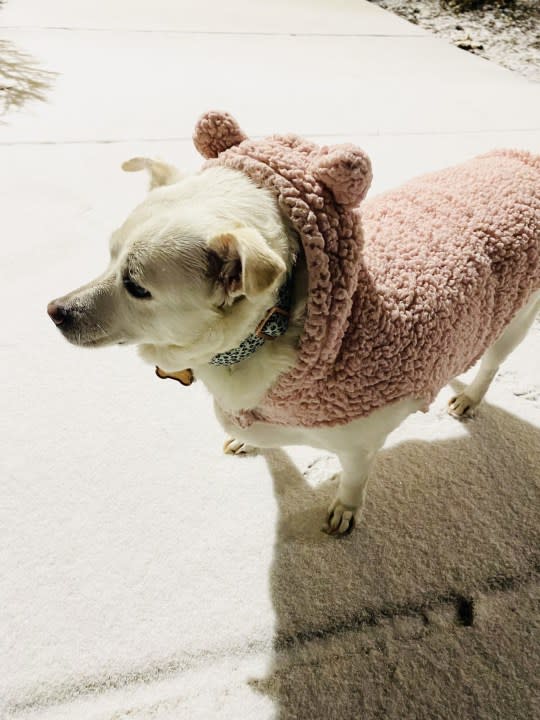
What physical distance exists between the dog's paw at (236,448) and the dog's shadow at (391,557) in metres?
0.04

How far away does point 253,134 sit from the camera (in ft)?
6.39

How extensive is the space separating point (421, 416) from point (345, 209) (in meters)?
0.70

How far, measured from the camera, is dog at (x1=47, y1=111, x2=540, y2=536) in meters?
0.57

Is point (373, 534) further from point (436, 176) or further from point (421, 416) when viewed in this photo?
point (436, 176)

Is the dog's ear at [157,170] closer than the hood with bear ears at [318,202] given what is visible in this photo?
No

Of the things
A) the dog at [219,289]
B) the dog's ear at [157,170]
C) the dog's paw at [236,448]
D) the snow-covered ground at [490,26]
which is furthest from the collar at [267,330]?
the snow-covered ground at [490,26]

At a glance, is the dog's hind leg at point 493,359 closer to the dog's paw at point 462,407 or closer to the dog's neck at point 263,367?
the dog's paw at point 462,407

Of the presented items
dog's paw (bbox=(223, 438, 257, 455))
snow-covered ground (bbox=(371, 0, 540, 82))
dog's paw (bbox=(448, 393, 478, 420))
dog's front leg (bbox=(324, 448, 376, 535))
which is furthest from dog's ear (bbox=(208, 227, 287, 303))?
snow-covered ground (bbox=(371, 0, 540, 82))

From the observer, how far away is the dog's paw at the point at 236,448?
1.04m

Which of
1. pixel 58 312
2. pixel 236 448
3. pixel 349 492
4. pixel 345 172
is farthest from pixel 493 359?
pixel 58 312

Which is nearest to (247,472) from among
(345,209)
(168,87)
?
(345,209)

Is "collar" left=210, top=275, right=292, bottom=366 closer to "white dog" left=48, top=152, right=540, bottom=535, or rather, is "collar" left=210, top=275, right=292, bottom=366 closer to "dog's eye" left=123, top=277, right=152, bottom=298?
"white dog" left=48, top=152, right=540, bottom=535

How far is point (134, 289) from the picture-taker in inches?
25.0

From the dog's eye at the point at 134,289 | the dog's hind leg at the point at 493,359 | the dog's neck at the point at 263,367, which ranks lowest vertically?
the dog's hind leg at the point at 493,359
